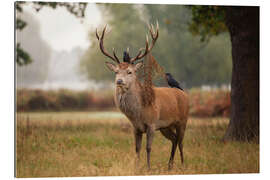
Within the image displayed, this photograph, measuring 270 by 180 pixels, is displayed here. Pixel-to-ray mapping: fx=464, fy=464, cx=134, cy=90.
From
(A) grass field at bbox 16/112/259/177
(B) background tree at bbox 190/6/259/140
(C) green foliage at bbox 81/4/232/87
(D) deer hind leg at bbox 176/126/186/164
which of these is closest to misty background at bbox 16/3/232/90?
(C) green foliage at bbox 81/4/232/87

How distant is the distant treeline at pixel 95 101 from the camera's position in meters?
7.52

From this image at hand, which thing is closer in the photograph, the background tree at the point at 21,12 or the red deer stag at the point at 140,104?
the red deer stag at the point at 140,104

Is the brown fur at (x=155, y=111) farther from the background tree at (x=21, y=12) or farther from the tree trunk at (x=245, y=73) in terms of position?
the background tree at (x=21, y=12)

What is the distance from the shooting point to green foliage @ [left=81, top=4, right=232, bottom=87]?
761 centimetres

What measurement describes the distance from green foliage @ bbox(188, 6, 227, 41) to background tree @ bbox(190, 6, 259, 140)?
2.02 ft

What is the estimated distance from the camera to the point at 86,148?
22.7 ft

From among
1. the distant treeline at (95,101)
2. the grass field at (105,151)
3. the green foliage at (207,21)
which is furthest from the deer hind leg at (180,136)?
→ the green foliage at (207,21)

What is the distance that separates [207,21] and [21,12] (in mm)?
3406

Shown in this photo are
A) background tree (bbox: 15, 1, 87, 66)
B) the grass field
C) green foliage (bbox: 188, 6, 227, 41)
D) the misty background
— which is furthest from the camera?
green foliage (bbox: 188, 6, 227, 41)

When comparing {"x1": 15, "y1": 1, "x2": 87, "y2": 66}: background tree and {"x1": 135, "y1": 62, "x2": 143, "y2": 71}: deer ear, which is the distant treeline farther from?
{"x1": 135, "y1": 62, "x2": 143, "y2": 71}: deer ear

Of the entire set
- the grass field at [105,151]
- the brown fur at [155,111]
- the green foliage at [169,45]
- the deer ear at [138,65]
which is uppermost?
the green foliage at [169,45]

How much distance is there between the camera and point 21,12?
643 cm

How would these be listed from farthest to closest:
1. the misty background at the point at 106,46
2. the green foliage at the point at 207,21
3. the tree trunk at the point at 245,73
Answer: the green foliage at the point at 207,21
the tree trunk at the point at 245,73
the misty background at the point at 106,46
